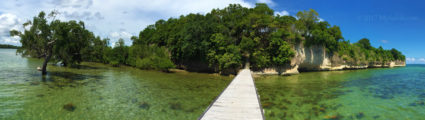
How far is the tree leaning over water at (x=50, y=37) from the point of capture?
19.4m

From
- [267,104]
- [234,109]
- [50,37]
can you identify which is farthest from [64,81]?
[234,109]

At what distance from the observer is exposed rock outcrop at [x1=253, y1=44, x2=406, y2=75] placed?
3672 cm

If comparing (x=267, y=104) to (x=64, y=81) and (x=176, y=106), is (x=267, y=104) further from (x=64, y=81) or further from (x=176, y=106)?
(x=64, y=81)

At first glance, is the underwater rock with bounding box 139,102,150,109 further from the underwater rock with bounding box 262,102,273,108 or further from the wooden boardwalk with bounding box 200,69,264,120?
the underwater rock with bounding box 262,102,273,108

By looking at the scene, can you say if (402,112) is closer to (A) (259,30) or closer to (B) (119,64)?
(A) (259,30)

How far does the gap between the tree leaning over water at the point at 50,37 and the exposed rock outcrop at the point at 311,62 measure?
25.8m

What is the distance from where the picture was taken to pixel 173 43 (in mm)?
40469

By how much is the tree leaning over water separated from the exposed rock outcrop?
2576 centimetres

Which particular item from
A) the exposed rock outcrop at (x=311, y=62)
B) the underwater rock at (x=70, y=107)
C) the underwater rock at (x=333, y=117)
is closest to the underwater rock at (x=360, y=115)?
the underwater rock at (x=333, y=117)

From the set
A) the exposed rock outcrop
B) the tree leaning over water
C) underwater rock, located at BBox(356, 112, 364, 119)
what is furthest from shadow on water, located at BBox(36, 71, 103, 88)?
the exposed rock outcrop

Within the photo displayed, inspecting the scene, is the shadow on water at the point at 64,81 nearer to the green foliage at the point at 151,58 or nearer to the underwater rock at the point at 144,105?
the underwater rock at the point at 144,105

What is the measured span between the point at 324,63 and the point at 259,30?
2186 centimetres

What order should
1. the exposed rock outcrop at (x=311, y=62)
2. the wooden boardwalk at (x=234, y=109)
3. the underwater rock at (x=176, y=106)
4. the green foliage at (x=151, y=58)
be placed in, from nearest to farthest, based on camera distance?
the wooden boardwalk at (x=234, y=109) → the underwater rock at (x=176, y=106) → the green foliage at (x=151, y=58) → the exposed rock outcrop at (x=311, y=62)

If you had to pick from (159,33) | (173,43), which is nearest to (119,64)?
(159,33)
